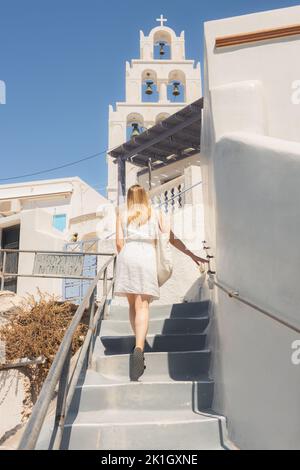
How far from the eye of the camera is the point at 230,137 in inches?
116

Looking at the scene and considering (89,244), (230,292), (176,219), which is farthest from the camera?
(89,244)

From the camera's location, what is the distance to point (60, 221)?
2006 cm

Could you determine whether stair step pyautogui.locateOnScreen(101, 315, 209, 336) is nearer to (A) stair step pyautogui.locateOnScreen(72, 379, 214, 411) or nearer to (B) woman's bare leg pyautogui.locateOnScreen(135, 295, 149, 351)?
(B) woman's bare leg pyautogui.locateOnScreen(135, 295, 149, 351)

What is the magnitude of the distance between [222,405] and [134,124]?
1836cm

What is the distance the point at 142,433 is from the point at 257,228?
4.97 ft

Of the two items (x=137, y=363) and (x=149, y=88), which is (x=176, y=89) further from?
(x=137, y=363)

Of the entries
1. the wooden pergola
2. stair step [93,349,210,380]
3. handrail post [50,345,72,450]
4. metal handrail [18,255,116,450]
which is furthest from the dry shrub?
the wooden pergola

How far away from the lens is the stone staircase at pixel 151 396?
2.74 metres

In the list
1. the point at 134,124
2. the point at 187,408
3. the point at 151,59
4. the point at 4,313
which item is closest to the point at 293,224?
the point at 187,408

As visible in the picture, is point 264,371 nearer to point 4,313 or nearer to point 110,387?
point 110,387

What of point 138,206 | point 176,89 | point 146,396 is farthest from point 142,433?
point 176,89

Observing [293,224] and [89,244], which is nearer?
[293,224]

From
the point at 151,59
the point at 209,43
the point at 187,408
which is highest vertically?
the point at 151,59

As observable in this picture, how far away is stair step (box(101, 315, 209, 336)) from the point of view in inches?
171
